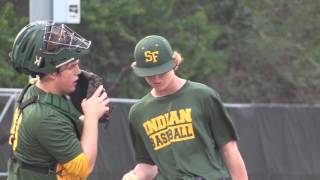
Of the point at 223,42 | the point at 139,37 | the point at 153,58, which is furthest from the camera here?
the point at 223,42

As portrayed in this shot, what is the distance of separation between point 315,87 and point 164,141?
14.8m

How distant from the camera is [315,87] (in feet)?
65.5

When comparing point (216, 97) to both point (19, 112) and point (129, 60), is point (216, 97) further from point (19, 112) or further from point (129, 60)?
point (129, 60)

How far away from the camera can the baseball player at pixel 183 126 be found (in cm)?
555

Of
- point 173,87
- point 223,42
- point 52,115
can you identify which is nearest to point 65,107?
point 52,115

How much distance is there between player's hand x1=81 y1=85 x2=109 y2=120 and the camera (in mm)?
4691

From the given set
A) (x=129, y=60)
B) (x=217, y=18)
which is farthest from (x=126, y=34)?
(x=217, y=18)

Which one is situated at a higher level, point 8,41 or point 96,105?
point 96,105

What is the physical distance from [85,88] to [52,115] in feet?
1.17

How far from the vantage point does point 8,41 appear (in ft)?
49.8

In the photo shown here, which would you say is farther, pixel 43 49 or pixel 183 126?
pixel 183 126

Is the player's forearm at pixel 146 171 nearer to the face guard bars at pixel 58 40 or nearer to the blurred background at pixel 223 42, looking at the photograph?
the face guard bars at pixel 58 40

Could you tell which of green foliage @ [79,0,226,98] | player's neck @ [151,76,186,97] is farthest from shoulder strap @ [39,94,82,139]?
green foliage @ [79,0,226,98]

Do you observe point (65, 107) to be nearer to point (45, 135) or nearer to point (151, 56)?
point (45, 135)
